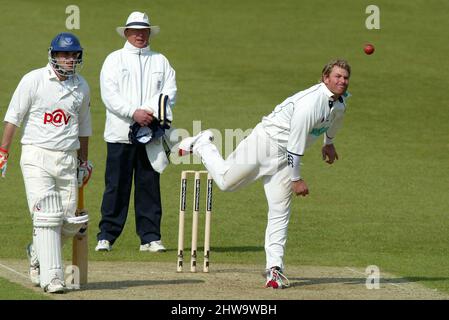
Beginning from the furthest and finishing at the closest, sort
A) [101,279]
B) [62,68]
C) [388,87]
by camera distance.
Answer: [388,87], [101,279], [62,68]

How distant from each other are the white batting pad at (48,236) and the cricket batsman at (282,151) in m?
1.67

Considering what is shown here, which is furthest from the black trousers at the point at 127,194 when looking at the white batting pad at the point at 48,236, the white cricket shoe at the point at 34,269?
the white batting pad at the point at 48,236

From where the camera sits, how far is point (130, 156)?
11.8m

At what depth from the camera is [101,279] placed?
9.58m

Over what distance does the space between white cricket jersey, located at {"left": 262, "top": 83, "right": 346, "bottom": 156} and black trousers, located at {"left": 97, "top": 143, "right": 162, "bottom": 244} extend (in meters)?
2.46

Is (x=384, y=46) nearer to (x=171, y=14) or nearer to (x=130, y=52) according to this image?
(x=171, y=14)

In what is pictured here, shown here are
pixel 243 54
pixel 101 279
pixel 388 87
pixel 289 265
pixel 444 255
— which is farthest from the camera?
pixel 243 54

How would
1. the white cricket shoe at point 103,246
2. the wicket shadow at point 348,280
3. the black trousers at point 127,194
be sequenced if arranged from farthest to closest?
the black trousers at point 127,194, the white cricket shoe at point 103,246, the wicket shadow at point 348,280

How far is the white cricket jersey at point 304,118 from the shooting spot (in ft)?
30.0

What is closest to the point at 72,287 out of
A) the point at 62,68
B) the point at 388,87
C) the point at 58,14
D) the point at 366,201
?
the point at 62,68

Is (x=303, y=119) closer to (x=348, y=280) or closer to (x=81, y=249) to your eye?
(x=348, y=280)

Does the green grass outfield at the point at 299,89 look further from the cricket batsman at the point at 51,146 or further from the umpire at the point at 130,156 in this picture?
the cricket batsman at the point at 51,146

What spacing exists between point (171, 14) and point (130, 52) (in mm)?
16375

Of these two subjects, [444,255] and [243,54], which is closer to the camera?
[444,255]
